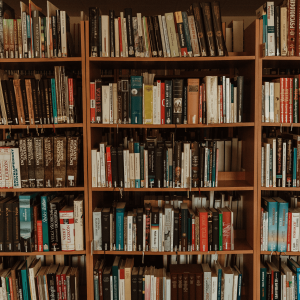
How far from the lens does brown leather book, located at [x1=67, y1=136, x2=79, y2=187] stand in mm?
1740

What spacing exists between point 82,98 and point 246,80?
1082 mm

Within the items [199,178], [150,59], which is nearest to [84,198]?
[199,178]

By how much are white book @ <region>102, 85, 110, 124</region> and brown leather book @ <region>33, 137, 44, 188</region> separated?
1.36 ft

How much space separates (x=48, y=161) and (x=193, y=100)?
99 centimetres

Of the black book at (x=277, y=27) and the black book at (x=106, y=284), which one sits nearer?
the black book at (x=277, y=27)

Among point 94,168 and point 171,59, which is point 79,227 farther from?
point 171,59

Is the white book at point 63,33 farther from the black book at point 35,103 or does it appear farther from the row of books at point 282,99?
the row of books at point 282,99

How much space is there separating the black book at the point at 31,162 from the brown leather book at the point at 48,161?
0.25 ft

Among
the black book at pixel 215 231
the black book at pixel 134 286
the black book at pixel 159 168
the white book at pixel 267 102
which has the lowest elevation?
the black book at pixel 134 286

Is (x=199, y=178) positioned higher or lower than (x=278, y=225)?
higher

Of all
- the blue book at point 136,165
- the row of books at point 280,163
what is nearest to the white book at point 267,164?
the row of books at point 280,163

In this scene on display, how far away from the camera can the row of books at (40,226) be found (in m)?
1.73

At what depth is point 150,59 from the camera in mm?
1692

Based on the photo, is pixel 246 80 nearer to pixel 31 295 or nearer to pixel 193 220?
pixel 193 220
